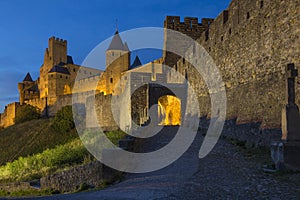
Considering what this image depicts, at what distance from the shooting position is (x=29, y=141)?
31078 millimetres

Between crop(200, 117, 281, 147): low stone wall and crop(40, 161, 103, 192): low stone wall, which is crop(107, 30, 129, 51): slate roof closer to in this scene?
crop(200, 117, 281, 147): low stone wall

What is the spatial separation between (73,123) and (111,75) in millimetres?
17688

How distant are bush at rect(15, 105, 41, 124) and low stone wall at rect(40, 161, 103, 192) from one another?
3850cm

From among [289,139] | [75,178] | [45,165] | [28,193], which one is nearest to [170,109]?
[45,165]

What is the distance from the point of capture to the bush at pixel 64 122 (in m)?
30.9

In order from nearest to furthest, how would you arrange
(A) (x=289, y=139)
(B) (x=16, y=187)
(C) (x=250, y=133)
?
(A) (x=289, y=139), (C) (x=250, y=133), (B) (x=16, y=187)

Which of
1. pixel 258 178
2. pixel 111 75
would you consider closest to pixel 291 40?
pixel 258 178

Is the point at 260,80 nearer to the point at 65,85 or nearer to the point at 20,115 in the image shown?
the point at 20,115

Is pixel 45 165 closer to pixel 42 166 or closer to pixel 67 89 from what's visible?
pixel 42 166

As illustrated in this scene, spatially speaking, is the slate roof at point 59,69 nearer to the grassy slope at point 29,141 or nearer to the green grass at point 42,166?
the grassy slope at point 29,141

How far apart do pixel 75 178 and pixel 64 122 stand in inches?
871

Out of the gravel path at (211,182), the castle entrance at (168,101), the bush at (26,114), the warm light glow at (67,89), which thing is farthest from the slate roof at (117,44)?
the gravel path at (211,182)

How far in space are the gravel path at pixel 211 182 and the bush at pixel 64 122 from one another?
2334cm

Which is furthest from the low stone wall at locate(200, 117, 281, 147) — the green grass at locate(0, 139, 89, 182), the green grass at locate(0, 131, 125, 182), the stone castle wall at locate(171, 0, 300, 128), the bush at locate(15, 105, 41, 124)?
the bush at locate(15, 105, 41, 124)
